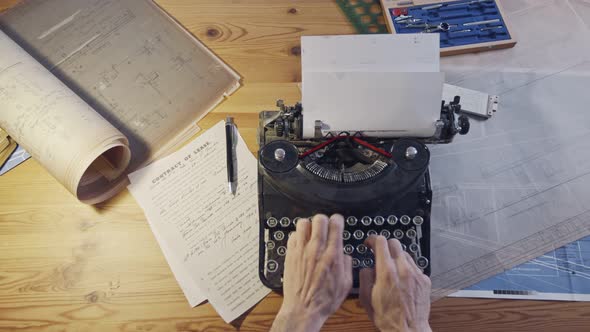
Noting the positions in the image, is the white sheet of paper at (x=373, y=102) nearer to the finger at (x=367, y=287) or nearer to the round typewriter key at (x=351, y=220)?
the round typewriter key at (x=351, y=220)

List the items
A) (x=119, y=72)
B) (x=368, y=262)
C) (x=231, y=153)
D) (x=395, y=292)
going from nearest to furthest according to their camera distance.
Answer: (x=395, y=292)
(x=368, y=262)
(x=231, y=153)
(x=119, y=72)

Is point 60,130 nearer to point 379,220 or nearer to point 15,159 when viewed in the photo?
point 15,159

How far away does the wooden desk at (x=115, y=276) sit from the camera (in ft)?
3.92

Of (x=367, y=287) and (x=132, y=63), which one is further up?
(x=132, y=63)

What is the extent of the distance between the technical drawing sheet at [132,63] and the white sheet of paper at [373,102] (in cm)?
43

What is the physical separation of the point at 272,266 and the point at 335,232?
20 cm

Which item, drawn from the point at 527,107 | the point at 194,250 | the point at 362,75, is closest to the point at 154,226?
the point at 194,250

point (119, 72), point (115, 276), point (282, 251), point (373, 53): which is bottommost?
point (115, 276)

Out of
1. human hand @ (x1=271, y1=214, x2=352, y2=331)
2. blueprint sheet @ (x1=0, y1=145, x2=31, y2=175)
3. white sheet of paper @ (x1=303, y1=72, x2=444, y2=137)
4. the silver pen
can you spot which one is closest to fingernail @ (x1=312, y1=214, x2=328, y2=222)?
human hand @ (x1=271, y1=214, x2=352, y2=331)

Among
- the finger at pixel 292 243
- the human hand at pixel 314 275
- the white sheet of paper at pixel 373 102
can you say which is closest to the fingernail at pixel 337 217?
the human hand at pixel 314 275

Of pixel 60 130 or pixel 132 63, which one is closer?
pixel 60 130

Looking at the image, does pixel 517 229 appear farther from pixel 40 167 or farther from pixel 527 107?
pixel 40 167

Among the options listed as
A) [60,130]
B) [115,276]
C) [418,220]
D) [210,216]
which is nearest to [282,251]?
[210,216]

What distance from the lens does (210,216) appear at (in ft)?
4.30
